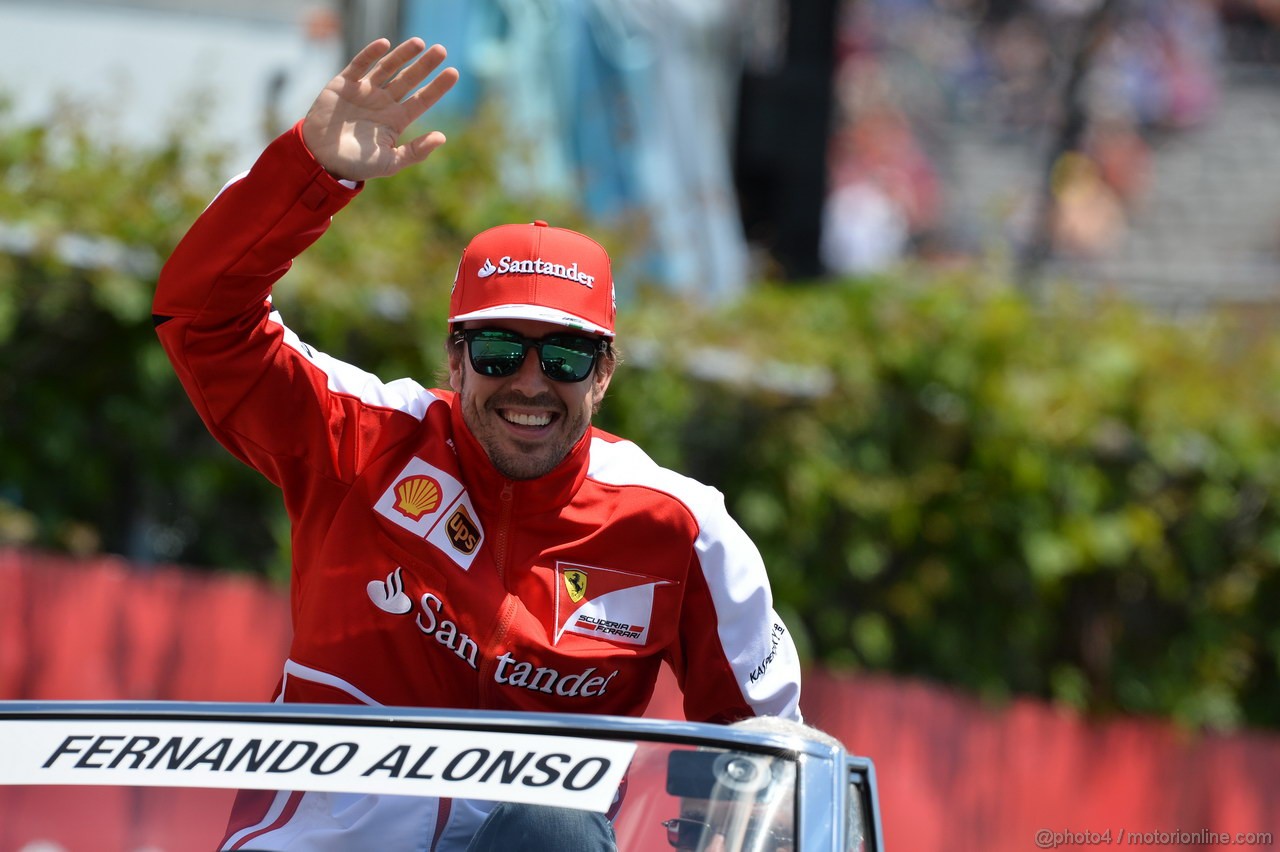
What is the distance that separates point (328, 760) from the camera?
2.69 meters

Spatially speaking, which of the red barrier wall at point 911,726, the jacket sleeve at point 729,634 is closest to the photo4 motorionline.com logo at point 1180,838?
the red barrier wall at point 911,726

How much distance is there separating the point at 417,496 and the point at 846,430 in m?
4.56

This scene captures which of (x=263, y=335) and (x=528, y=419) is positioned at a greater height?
(x=263, y=335)

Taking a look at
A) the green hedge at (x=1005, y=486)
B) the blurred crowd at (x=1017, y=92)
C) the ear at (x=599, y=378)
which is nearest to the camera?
the ear at (x=599, y=378)

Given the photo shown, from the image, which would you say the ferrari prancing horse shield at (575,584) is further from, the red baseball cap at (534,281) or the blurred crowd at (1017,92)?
the blurred crowd at (1017,92)

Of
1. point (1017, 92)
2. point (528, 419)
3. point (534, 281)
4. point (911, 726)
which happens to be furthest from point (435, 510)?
point (1017, 92)

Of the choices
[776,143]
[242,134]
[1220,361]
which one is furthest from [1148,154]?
[242,134]

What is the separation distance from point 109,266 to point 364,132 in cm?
320

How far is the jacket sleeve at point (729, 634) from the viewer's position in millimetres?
3424

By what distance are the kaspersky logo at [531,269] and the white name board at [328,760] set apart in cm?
89

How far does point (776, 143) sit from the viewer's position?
11.1 m

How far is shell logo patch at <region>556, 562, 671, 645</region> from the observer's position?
3346 millimetres

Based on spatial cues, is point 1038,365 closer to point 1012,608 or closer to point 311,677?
point 1012,608

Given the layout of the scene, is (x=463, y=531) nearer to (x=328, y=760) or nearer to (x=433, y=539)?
(x=433, y=539)
